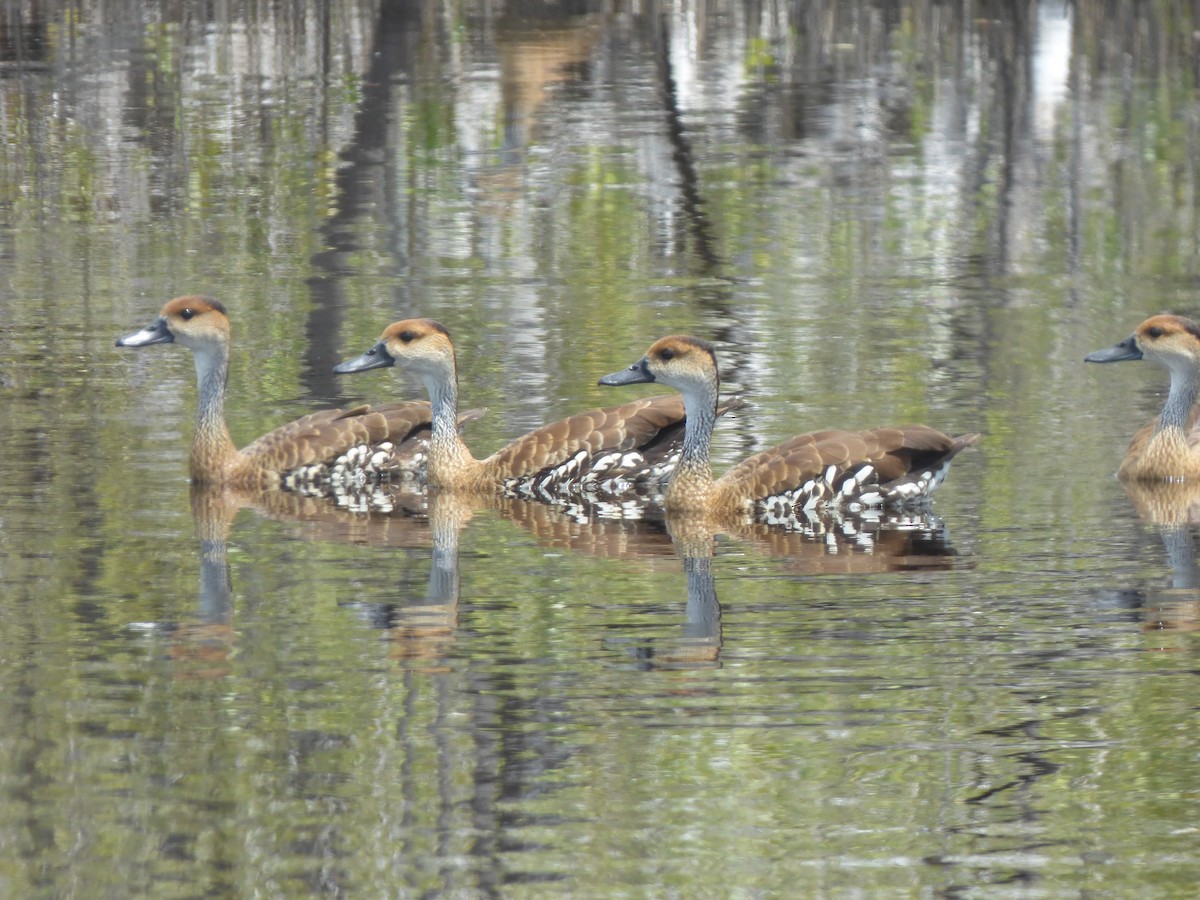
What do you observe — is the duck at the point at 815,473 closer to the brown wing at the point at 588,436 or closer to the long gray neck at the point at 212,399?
the brown wing at the point at 588,436

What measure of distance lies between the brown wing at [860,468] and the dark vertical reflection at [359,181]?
14.0 feet

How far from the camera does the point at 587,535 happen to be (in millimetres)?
12766

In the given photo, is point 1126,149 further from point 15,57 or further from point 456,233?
point 15,57

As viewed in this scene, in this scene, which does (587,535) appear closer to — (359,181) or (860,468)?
A: (860,468)

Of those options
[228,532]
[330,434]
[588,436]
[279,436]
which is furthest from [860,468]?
[279,436]

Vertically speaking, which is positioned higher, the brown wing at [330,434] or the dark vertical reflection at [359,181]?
the dark vertical reflection at [359,181]

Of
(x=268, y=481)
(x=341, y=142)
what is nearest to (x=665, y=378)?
(x=268, y=481)

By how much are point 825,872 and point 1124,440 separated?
26.0 feet

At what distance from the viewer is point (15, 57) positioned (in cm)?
3262

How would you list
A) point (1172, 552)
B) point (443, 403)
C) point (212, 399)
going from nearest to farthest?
point (1172, 552) → point (443, 403) → point (212, 399)

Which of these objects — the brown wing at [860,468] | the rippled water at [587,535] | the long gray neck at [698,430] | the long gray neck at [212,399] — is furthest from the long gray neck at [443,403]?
the brown wing at [860,468]

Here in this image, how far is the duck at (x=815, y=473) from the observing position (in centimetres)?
1302

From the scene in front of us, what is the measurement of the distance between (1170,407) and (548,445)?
12.5 feet

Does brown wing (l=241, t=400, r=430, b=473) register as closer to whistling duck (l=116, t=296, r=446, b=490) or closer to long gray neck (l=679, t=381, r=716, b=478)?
whistling duck (l=116, t=296, r=446, b=490)
